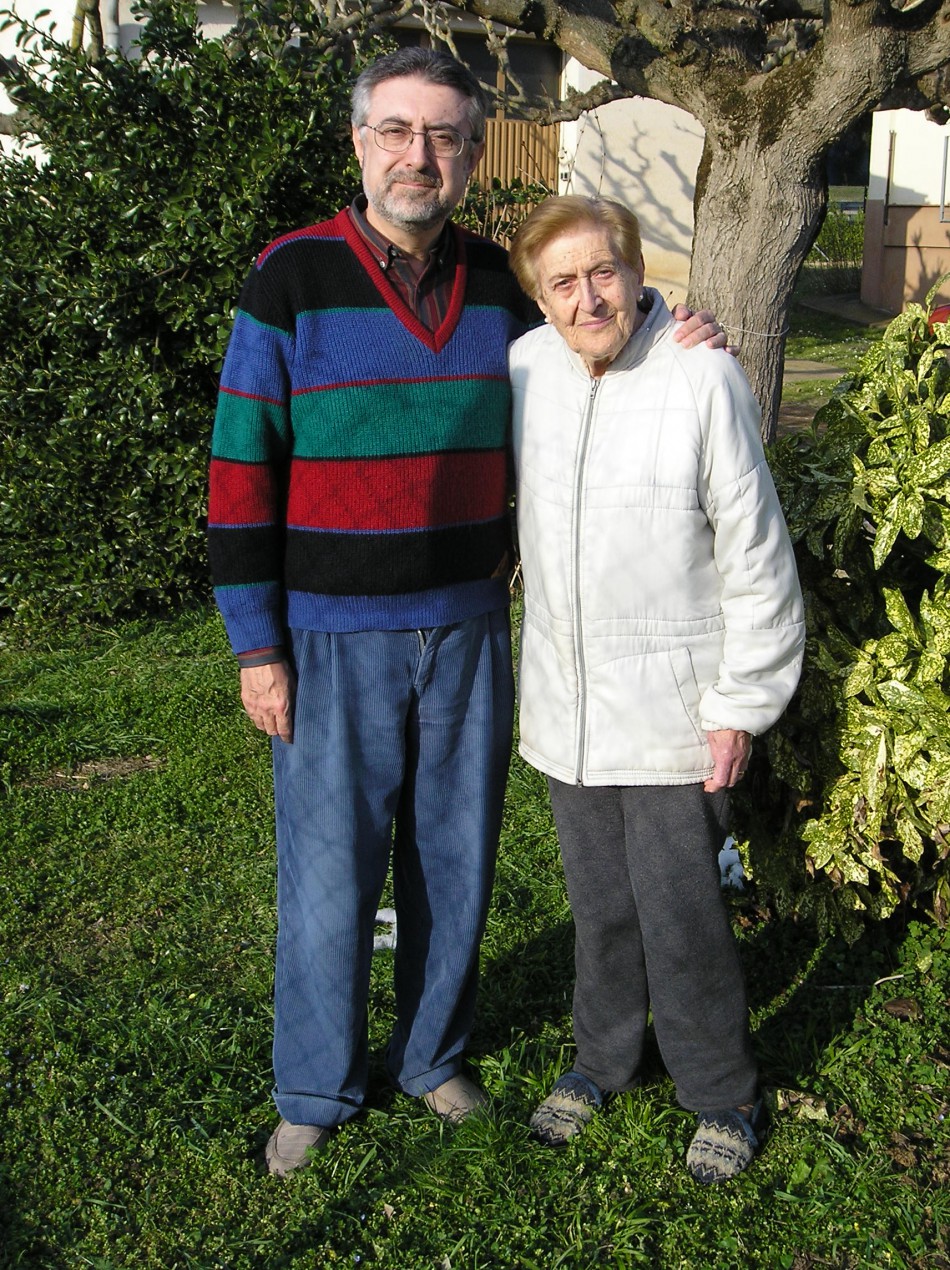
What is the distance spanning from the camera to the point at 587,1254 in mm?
2523

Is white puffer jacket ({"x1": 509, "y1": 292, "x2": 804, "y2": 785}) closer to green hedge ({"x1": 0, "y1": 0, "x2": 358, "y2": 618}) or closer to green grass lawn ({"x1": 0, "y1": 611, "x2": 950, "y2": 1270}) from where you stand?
green grass lawn ({"x1": 0, "y1": 611, "x2": 950, "y2": 1270})

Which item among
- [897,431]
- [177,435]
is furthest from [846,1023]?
[177,435]

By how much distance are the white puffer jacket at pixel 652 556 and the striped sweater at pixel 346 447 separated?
137 millimetres

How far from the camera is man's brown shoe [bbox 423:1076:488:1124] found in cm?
289

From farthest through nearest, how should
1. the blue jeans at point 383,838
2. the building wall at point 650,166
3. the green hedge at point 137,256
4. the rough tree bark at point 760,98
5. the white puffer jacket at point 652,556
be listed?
the building wall at point 650,166, the green hedge at point 137,256, the rough tree bark at point 760,98, the blue jeans at point 383,838, the white puffer jacket at point 652,556

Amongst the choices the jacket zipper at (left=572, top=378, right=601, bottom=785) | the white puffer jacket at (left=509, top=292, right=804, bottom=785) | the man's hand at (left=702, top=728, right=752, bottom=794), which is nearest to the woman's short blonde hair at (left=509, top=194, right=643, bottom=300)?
the white puffer jacket at (left=509, top=292, right=804, bottom=785)

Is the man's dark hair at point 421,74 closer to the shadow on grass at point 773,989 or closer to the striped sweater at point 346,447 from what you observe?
the striped sweater at point 346,447

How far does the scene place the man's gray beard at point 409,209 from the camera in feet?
8.04

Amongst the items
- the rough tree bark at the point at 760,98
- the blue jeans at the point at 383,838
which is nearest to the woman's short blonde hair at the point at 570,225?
the blue jeans at the point at 383,838

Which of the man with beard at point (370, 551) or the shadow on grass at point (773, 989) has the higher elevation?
the man with beard at point (370, 551)

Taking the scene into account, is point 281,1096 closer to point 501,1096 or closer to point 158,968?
point 501,1096

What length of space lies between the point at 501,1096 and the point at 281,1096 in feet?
1.63

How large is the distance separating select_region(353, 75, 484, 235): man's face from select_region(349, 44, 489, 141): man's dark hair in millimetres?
13

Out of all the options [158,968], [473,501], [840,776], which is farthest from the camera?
[158,968]
